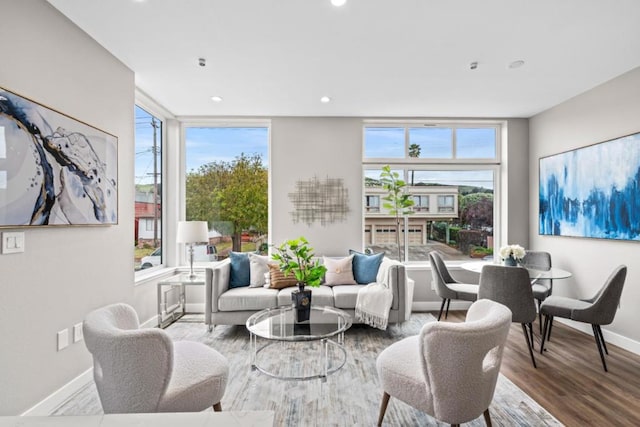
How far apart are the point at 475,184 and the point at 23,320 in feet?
16.1

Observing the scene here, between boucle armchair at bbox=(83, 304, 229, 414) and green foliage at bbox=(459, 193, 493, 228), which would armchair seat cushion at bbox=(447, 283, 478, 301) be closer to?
green foliage at bbox=(459, 193, 493, 228)

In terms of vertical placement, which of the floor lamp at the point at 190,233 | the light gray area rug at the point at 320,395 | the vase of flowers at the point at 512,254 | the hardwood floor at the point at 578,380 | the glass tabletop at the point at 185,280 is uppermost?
the floor lamp at the point at 190,233

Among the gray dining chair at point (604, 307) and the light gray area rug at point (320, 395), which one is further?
the gray dining chair at point (604, 307)

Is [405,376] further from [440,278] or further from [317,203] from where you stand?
[317,203]

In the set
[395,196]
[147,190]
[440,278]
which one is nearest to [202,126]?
[147,190]

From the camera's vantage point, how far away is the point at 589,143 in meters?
3.43

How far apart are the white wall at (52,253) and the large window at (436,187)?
307 cm

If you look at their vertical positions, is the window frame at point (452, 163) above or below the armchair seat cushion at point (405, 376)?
above

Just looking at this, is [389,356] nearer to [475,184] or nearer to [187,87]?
[187,87]

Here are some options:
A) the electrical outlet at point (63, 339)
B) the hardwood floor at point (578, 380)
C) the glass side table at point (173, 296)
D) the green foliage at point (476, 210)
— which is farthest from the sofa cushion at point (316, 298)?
the green foliage at point (476, 210)

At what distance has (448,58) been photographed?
2.76 metres

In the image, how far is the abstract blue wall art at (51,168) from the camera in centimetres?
179

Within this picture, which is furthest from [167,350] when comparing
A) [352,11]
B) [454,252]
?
[454,252]

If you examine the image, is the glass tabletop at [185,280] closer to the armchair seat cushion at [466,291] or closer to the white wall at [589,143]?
the armchair seat cushion at [466,291]
